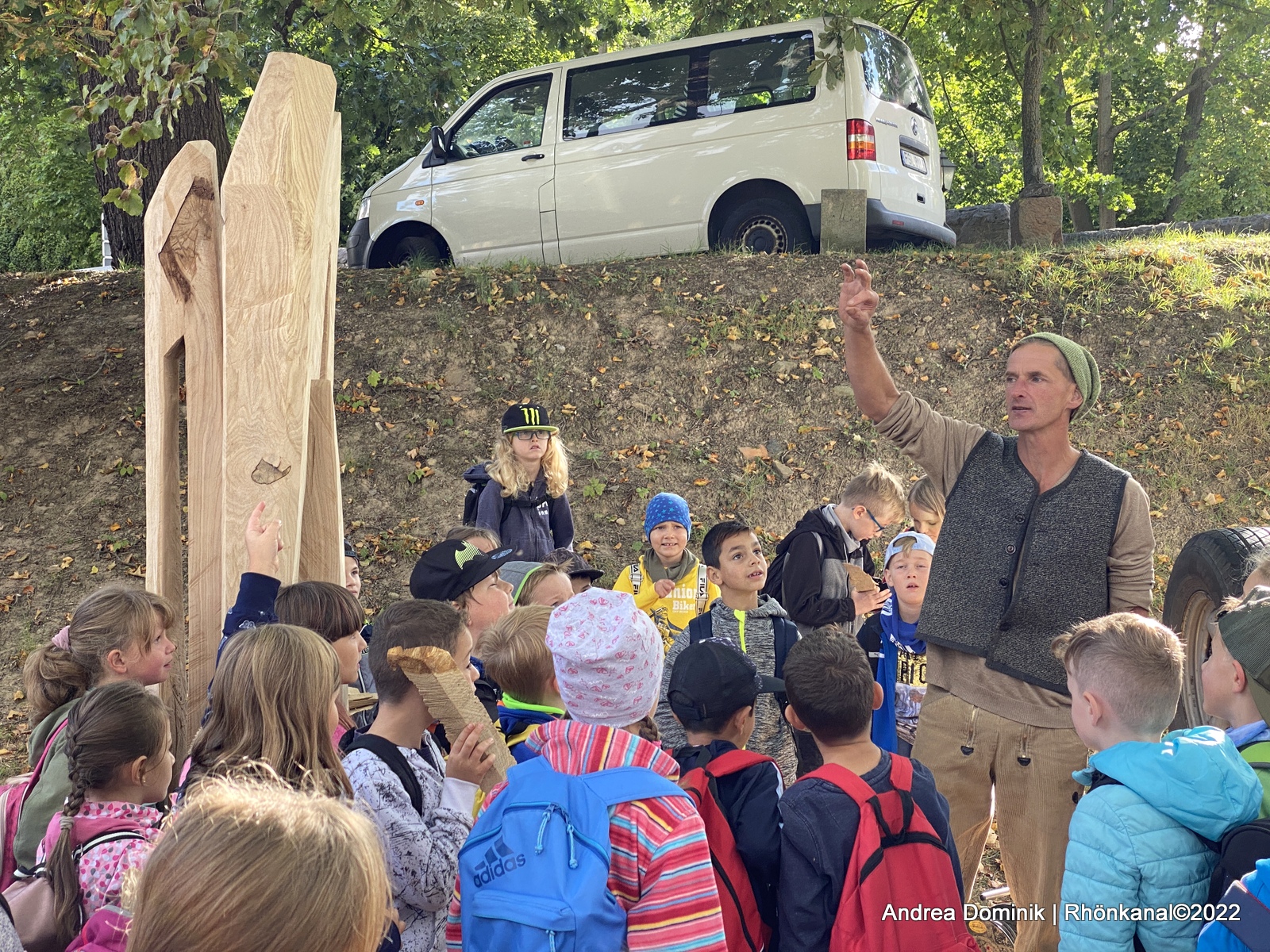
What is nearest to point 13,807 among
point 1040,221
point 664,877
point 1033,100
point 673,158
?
point 664,877

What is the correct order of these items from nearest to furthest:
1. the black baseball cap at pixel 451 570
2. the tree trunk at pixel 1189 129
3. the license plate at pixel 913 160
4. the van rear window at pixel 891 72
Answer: the black baseball cap at pixel 451 570 → the van rear window at pixel 891 72 → the license plate at pixel 913 160 → the tree trunk at pixel 1189 129

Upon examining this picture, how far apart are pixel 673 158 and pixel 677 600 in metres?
5.72

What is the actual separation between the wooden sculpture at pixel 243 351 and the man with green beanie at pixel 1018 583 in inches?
65.2

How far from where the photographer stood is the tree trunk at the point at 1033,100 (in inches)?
429

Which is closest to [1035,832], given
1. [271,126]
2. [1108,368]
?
[271,126]

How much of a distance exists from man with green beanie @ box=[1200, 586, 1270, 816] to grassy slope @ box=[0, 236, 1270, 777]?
5493 millimetres

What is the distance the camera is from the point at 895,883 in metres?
2.42

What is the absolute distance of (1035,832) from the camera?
330cm

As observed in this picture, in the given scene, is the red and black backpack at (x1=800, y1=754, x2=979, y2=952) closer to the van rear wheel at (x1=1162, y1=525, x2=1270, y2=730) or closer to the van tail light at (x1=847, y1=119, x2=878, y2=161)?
the van rear wheel at (x1=1162, y1=525, x2=1270, y2=730)

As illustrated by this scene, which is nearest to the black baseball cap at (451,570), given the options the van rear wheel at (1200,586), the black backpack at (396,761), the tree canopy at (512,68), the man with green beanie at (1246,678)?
the black backpack at (396,761)

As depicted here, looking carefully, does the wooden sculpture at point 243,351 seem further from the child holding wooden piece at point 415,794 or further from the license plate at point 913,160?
the license plate at point 913,160

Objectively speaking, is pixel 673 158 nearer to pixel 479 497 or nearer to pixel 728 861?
pixel 479 497

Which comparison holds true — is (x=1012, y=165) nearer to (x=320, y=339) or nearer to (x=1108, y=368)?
(x=1108, y=368)

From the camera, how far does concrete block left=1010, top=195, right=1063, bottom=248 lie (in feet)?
35.5
